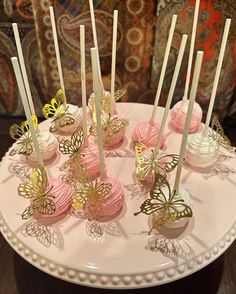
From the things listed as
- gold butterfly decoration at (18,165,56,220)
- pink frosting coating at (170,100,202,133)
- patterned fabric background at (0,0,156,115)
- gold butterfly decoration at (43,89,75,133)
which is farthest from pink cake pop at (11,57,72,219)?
patterned fabric background at (0,0,156,115)

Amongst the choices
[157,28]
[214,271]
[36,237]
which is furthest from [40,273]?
[157,28]

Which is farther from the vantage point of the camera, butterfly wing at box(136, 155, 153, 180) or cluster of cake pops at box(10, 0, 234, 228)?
butterfly wing at box(136, 155, 153, 180)

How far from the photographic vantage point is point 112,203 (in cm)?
76

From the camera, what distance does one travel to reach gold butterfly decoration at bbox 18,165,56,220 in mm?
750

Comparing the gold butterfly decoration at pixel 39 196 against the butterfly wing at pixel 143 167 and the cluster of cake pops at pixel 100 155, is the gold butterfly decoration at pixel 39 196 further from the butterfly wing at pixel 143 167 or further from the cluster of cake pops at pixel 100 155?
the butterfly wing at pixel 143 167

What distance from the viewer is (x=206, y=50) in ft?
4.46

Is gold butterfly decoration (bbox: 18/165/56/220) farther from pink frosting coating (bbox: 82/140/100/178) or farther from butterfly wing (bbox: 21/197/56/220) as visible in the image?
pink frosting coating (bbox: 82/140/100/178)

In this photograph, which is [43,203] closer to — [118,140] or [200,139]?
[118,140]

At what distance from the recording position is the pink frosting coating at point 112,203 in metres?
0.76

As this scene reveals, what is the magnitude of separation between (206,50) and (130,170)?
0.71 meters

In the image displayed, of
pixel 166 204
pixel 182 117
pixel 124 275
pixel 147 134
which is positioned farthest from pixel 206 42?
pixel 124 275

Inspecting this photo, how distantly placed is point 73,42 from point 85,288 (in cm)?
95

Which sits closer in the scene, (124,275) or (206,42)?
(124,275)

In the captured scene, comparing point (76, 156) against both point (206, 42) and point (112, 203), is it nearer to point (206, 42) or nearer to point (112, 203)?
point (112, 203)
